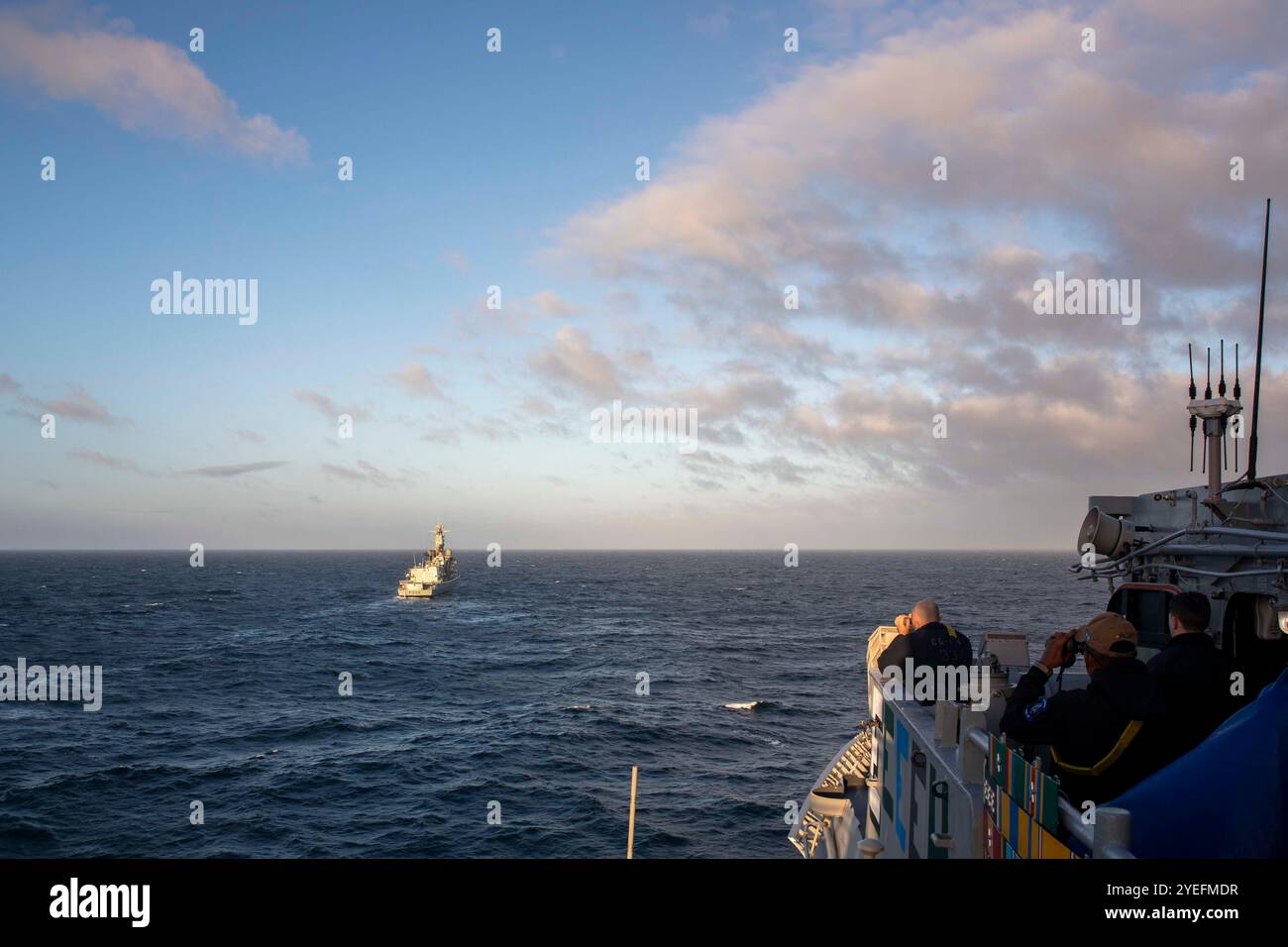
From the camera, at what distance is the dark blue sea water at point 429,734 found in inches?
1057

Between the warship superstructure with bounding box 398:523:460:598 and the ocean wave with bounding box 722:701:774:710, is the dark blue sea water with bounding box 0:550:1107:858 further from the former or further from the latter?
the warship superstructure with bounding box 398:523:460:598

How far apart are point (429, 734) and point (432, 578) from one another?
251ft

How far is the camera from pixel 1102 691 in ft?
17.0

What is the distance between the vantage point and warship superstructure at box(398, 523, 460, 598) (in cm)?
11200

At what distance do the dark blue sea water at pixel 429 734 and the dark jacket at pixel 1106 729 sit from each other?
824 inches

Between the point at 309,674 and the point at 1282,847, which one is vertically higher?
the point at 1282,847

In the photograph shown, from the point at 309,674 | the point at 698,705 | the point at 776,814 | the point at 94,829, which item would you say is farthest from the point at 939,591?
the point at 94,829

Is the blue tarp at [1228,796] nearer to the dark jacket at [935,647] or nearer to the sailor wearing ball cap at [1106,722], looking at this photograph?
the sailor wearing ball cap at [1106,722]

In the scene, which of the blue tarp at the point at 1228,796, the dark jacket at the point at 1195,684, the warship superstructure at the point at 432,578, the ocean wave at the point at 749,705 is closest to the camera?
the blue tarp at the point at 1228,796

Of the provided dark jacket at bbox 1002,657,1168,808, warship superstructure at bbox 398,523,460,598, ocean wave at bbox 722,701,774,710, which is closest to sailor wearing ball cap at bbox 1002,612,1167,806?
dark jacket at bbox 1002,657,1168,808

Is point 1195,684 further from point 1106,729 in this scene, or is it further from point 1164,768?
point 1164,768

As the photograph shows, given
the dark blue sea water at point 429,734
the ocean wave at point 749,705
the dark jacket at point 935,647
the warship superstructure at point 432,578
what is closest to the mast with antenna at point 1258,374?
the dark jacket at point 935,647
